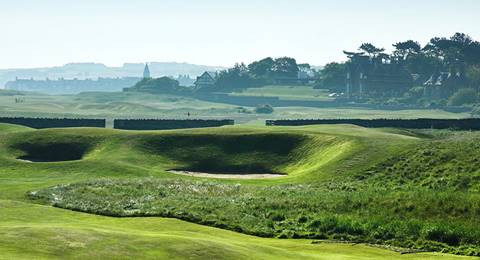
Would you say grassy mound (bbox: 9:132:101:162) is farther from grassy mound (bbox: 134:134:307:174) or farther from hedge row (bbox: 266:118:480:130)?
hedge row (bbox: 266:118:480:130)

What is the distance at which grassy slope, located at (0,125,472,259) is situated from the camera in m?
35.0

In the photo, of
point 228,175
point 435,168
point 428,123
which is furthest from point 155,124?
point 435,168

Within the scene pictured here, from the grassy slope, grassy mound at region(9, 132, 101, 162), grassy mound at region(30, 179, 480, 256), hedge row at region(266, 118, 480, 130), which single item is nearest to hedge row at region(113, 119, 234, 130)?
hedge row at region(266, 118, 480, 130)

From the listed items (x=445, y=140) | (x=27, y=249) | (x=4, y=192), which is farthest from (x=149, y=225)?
(x=445, y=140)

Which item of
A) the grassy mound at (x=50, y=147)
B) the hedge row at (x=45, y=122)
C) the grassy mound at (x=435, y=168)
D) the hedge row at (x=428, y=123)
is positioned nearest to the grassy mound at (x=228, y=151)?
the grassy mound at (x=50, y=147)

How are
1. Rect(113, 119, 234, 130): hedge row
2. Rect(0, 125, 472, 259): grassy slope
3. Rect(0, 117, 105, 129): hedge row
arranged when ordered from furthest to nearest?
Rect(0, 117, 105, 129): hedge row
Rect(113, 119, 234, 130): hedge row
Rect(0, 125, 472, 259): grassy slope

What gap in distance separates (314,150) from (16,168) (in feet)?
101

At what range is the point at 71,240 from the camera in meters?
35.4

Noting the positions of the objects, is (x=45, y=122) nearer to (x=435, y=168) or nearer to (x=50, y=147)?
(x=50, y=147)

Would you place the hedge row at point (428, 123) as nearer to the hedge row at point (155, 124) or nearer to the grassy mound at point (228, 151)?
the hedge row at point (155, 124)

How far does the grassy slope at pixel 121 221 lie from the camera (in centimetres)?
3500

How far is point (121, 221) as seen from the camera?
48.9m

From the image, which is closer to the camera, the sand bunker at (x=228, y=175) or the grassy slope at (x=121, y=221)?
the grassy slope at (x=121, y=221)

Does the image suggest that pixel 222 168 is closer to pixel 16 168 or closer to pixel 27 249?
pixel 16 168
